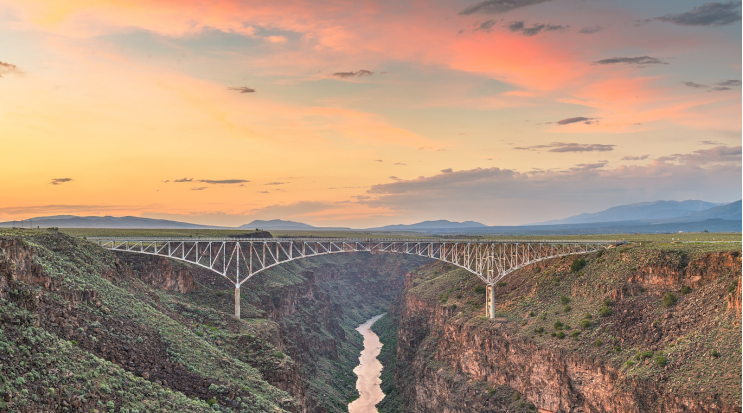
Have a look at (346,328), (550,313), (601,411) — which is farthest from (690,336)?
(346,328)

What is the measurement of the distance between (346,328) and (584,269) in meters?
86.3

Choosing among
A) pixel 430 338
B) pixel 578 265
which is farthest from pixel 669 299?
pixel 430 338

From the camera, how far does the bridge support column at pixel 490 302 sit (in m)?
84.4

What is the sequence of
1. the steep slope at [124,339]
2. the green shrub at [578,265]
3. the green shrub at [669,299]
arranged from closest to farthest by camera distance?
the steep slope at [124,339]
the green shrub at [669,299]
the green shrub at [578,265]

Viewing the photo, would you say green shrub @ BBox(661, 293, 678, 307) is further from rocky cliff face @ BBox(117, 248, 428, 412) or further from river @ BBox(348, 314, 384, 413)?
river @ BBox(348, 314, 384, 413)

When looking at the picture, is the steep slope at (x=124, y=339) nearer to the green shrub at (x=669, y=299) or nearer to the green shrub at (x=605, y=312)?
the green shrub at (x=605, y=312)

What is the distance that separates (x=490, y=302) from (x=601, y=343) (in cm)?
2282

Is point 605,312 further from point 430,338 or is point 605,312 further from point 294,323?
point 294,323

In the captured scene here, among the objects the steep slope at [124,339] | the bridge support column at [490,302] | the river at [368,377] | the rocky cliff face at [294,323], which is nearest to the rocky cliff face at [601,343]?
the bridge support column at [490,302]

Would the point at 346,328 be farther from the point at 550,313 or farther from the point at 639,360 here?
the point at 639,360

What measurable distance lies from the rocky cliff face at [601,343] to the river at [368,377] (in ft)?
27.2

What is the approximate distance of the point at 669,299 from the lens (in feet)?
213

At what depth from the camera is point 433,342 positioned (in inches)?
3809

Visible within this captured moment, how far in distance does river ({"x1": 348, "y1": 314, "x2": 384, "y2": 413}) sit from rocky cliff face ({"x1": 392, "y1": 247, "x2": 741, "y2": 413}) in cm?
829
